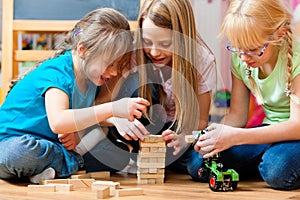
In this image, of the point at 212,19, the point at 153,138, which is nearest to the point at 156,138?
the point at 153,138

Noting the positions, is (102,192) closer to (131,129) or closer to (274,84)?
(131,129)

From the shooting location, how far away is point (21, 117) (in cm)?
147

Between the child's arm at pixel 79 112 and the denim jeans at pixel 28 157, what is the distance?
6cm

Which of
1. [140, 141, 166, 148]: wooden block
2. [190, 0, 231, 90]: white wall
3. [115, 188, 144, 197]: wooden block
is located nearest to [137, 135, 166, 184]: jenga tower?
[140, 141, 166, 148]: wooden block

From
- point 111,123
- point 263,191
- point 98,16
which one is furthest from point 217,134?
point 98,16

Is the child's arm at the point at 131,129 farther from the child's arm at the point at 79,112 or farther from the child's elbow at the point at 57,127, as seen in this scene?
the child's elbow at the point at 57,127

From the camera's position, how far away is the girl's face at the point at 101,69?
145 centimetres

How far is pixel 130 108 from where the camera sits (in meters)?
A: 1.37

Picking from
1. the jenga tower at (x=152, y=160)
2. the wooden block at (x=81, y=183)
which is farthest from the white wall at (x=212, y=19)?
the wooden block at (x=81, y=183)

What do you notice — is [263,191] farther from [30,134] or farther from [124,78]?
[30,134]

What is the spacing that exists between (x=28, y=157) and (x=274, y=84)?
25.8 inches

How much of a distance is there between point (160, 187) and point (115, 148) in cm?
24

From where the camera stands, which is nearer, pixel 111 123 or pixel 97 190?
pixel 97 190

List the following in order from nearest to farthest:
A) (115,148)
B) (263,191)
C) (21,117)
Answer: (263,191)
(21,117)
(115,148)
